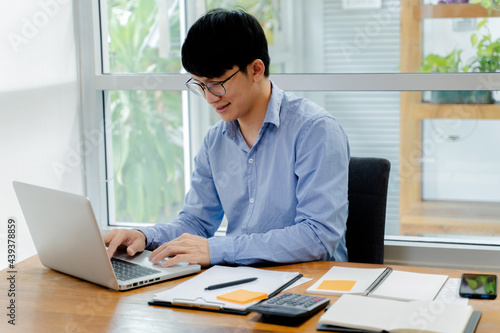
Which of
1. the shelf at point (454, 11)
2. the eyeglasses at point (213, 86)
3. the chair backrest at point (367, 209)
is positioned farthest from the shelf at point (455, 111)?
the eyeglasses at point (213, 86)

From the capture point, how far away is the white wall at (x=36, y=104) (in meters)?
2.07

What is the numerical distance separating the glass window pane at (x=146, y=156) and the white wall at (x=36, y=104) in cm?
19

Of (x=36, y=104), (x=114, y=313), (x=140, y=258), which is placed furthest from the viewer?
(x=36, y=104)

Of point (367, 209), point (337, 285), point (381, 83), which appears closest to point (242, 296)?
point (337, 285)

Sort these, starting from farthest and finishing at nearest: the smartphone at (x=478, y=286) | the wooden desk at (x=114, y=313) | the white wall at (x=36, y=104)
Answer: the white wall at (x=36, y=104) < the smartphone at (x=478, y=286) < the wooden desk at (x=114, y=313)

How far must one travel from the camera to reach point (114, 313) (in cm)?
129

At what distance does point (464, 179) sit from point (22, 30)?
5.46 feet

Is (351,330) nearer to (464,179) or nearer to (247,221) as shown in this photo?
(247,221)

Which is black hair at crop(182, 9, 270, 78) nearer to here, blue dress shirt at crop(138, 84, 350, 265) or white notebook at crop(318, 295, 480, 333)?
blue dress shirt at crop(138, 84, 350, 265)

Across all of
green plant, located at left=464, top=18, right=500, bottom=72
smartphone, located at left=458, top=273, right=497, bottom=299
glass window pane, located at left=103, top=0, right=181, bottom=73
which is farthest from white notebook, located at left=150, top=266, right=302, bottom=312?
glass window pane, located at left=103, top=0, right=181, bottom=73

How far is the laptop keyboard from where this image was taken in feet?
4.86

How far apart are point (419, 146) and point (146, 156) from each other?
45.2 inches

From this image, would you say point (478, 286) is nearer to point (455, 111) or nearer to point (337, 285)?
point (337, 285)

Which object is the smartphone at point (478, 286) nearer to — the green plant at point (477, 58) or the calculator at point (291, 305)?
the calculator at point (291, 305)
